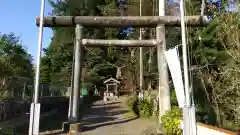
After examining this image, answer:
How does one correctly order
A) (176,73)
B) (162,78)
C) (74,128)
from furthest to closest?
(162,78) → (74,128) → (176,73)

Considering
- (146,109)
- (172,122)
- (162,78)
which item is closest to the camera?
(172,122)

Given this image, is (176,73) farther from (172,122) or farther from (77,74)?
(77,74)

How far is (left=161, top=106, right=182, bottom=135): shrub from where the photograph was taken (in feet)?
39.2

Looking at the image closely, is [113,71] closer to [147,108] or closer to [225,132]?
[147,108]

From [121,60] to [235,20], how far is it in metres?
24.7

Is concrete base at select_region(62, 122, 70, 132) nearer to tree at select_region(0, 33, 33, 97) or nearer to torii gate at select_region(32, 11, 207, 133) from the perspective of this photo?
torii gate at select_region(32, 11, 207, 133)

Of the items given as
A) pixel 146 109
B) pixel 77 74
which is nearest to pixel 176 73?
pixel 77 74

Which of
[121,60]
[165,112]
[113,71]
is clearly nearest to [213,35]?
[165,112]

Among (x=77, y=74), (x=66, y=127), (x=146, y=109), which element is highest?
(x=77, y=74)

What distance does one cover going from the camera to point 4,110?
1595 centimetres

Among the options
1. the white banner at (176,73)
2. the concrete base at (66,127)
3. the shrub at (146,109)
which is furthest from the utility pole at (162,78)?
the shrub at (146,109)

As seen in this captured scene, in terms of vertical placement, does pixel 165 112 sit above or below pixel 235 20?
below

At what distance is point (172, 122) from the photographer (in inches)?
485

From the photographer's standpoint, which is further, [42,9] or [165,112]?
[165,112]
